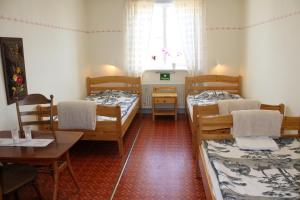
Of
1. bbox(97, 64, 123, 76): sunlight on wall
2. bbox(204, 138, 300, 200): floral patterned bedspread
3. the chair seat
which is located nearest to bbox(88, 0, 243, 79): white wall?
bbox(97, 64, 123, 76): sunlight on wall

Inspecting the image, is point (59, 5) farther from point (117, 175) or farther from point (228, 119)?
point (228, 119)

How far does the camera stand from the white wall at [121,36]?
18.8 ft

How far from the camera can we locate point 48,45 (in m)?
4.19

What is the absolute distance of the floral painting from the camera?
3.13 metres

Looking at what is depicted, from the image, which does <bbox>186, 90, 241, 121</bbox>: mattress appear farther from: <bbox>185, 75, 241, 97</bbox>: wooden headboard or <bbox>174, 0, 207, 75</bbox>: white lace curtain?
<bbox>174, 0, 207, 75</bbox>: white lace curtain

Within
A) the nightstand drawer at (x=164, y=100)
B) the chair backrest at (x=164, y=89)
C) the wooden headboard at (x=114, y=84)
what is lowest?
the nightstand drawer at (x=164, y=100)

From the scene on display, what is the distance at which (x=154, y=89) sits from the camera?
6062 mm

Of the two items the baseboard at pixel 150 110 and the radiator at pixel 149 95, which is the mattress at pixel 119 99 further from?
the baseboard at pixel 150 110

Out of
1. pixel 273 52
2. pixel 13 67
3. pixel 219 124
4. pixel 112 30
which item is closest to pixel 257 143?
pixel 219 124

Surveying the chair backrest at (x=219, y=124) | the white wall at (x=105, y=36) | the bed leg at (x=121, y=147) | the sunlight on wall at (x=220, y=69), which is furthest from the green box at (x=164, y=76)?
the chair backrest at (x=219, y=124)

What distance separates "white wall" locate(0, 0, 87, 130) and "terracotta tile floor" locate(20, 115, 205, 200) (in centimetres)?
94

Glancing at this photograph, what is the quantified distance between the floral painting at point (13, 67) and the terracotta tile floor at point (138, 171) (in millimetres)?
1031

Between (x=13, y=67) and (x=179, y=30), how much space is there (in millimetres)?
3554

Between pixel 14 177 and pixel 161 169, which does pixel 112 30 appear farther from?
pixel 14 177
